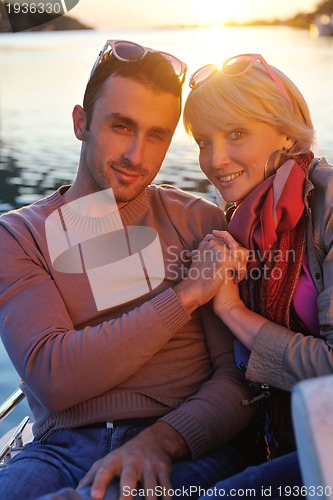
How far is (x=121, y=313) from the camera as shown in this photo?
87.2 inches

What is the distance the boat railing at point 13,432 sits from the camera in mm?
Result: 2462

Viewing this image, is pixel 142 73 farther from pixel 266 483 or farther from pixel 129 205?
pixel 266 483

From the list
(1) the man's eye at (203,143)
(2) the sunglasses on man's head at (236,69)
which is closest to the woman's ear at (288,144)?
(2) the sunglasses on man's head at (236,69)

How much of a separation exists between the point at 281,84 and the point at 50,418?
4.21 ft

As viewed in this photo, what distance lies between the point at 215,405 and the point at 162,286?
0.44 meters

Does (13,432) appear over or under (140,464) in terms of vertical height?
under

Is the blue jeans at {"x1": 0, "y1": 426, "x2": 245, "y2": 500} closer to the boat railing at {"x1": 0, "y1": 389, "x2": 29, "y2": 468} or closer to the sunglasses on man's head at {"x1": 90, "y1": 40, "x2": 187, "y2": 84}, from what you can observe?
the boat railing at {"x1": 0, "y1": 389, "x2": 29, "y2": 468}

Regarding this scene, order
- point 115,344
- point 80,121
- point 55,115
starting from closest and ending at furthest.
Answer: point 115,344, point 80,121, point 55,115

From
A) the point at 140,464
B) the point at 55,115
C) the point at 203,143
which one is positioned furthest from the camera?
the point at 55,115

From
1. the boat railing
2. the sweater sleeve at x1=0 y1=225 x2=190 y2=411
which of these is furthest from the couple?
the boat railing

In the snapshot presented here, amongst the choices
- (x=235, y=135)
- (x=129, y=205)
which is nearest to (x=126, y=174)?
(x=129, y=205)

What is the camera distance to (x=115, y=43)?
2377mm

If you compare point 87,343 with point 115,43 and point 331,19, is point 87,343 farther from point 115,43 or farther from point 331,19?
point 331,19

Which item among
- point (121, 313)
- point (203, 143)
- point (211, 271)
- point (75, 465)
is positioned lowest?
point (75, 465)
